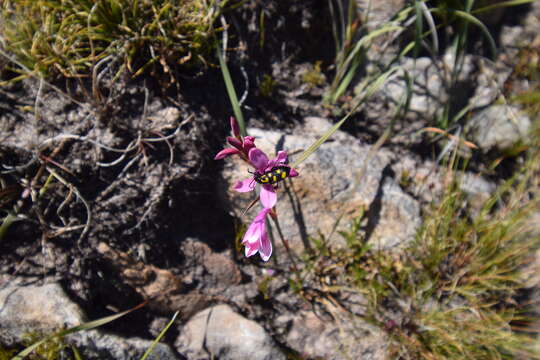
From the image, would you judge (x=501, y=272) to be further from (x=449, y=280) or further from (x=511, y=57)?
(x=511, y=57)

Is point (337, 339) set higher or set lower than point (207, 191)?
lower

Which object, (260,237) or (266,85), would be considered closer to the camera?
(260,237)

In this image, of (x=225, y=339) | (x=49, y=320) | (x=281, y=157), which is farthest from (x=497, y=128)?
(x=49, y=320)

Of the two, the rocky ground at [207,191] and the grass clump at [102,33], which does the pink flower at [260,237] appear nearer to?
the rocky ground at [207,191]

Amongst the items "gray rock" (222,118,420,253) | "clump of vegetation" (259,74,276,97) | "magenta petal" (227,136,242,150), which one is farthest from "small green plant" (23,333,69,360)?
"clump of vegetation" (259,74,276,97)

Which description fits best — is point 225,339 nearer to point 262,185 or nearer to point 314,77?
point 262,185

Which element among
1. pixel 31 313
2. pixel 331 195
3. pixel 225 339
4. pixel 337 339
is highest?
pixel 331 195

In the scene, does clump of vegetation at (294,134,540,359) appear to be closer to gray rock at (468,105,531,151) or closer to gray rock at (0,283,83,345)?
gray rock at (468,105,531,151)
